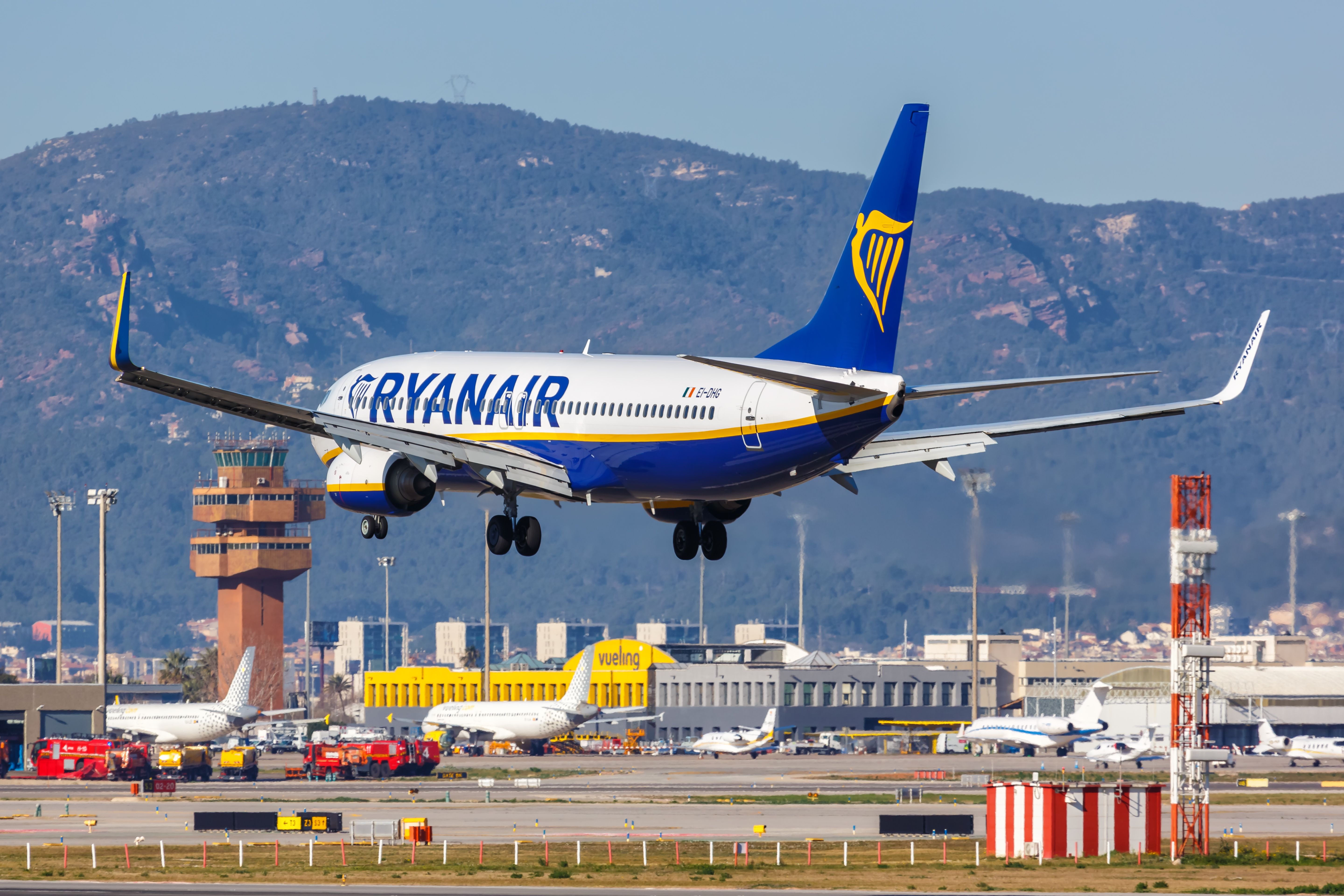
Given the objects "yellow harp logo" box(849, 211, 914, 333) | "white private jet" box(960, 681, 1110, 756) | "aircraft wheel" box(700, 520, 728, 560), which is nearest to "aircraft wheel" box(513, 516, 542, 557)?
"aircraft wheel" box(700, 520, 728, 560)

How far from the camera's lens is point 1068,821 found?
88938 mm

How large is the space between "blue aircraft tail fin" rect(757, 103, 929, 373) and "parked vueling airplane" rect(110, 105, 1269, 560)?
0.05 metres

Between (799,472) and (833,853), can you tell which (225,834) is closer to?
(833,853)

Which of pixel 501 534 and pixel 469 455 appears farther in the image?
pixel 501 534

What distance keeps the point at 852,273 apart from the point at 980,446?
744 cm

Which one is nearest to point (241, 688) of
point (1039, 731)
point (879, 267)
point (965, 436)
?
point (1039, 731)

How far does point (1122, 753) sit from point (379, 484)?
119 metres

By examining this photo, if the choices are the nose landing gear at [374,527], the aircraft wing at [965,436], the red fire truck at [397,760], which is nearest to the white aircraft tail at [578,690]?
the red fire truck at [397,760]

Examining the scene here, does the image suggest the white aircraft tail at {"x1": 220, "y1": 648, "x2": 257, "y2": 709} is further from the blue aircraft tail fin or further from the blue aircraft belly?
the blue aircraft tail fin

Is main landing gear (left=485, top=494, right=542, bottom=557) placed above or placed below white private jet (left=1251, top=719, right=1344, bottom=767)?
above

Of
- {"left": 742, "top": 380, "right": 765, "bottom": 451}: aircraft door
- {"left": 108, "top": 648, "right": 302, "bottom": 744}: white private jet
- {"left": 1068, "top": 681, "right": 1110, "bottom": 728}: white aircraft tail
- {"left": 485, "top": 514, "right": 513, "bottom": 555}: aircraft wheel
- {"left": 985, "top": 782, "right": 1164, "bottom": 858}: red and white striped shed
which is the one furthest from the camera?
{"left": 1068, "top": 681, "right": 1110, "bottom": 728}: white aircraft tail

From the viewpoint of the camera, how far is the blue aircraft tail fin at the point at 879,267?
5741 centimetres

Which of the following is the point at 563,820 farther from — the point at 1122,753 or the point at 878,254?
the point at 1122,753

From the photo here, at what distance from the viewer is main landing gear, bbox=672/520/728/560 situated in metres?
64.6
